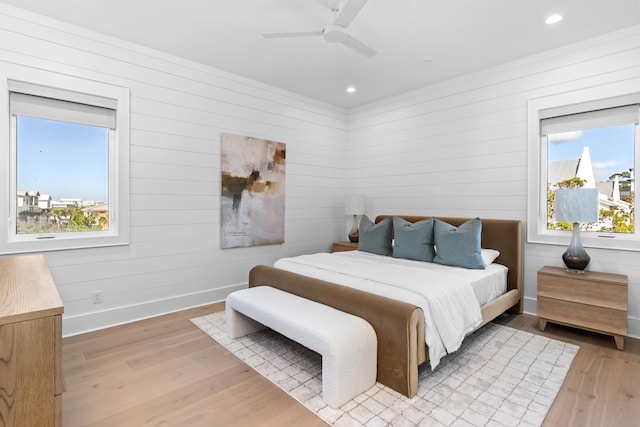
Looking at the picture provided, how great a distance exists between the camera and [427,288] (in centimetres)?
243

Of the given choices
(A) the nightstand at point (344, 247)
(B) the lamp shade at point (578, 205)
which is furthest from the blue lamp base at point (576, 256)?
(A) the nightstand at point (344, 247)

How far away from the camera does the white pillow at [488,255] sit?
334cm

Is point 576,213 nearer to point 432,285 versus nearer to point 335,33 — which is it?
point 432,285

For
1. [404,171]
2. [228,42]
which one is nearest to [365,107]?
[404,171]

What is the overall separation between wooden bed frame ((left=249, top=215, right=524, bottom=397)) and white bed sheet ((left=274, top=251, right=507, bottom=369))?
0.12m

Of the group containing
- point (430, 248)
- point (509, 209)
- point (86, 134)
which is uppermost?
point (86, 134)

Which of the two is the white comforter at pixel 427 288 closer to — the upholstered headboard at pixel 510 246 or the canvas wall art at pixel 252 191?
the upholstered headboard at pixel 510 246

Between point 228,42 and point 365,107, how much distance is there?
2.51 metres

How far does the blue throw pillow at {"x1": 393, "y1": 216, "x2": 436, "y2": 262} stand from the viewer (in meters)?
3.57

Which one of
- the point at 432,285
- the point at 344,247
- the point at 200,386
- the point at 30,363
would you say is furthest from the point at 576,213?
the point at 30,363

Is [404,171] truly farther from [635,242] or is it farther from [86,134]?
[86,134]

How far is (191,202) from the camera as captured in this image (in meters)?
3.75

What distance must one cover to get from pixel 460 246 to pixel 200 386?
2.60 meters

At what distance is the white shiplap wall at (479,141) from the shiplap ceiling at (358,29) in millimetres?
206
